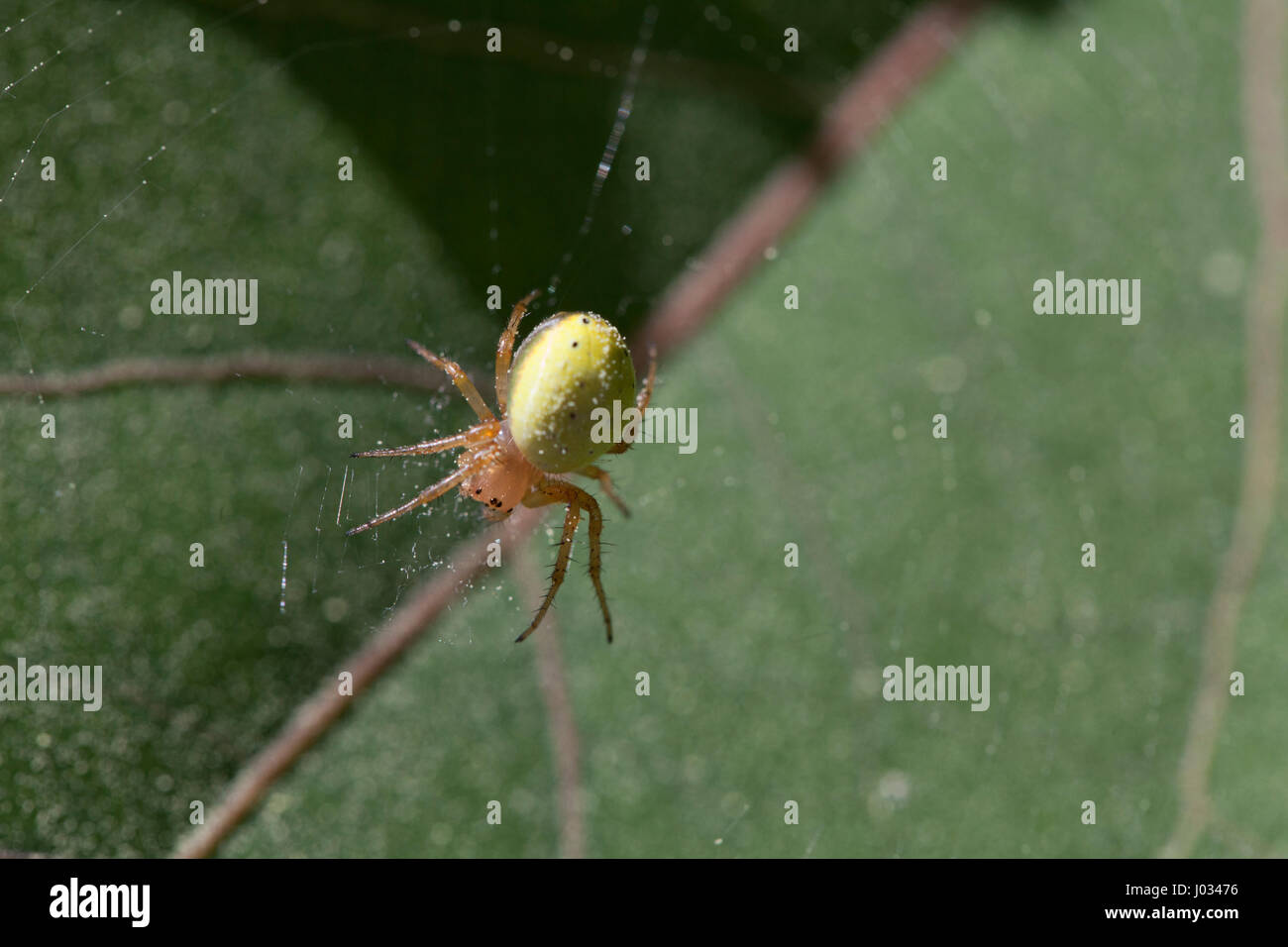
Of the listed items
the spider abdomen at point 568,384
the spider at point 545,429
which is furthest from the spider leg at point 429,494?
the spider abdomen at point 568,384

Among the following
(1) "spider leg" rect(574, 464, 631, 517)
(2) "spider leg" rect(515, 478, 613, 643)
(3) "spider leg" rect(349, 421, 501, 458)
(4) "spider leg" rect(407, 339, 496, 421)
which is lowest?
(2) "spider leg" rect(515, 478, 613, 643)

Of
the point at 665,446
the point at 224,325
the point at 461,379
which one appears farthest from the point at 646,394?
the point at 224,325

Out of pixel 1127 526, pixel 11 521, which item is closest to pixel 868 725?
pixel 1127 526

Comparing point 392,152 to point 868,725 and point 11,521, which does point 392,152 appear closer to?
point 11,521

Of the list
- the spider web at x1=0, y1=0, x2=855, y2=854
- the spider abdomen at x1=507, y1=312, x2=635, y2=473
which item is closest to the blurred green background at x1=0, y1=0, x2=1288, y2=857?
the spider web at x1=0, y1=0, x2=855, y2=854

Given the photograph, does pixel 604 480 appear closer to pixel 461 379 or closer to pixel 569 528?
pixel 569 528

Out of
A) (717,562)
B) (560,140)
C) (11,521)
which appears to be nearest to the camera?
(11,521)

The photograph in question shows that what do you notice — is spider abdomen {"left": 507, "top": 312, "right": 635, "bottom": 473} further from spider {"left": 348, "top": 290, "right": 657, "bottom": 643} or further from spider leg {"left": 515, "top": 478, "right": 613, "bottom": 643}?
spider leg {"left": 515, "top": 478, "right": 613, "bottom": 643}
